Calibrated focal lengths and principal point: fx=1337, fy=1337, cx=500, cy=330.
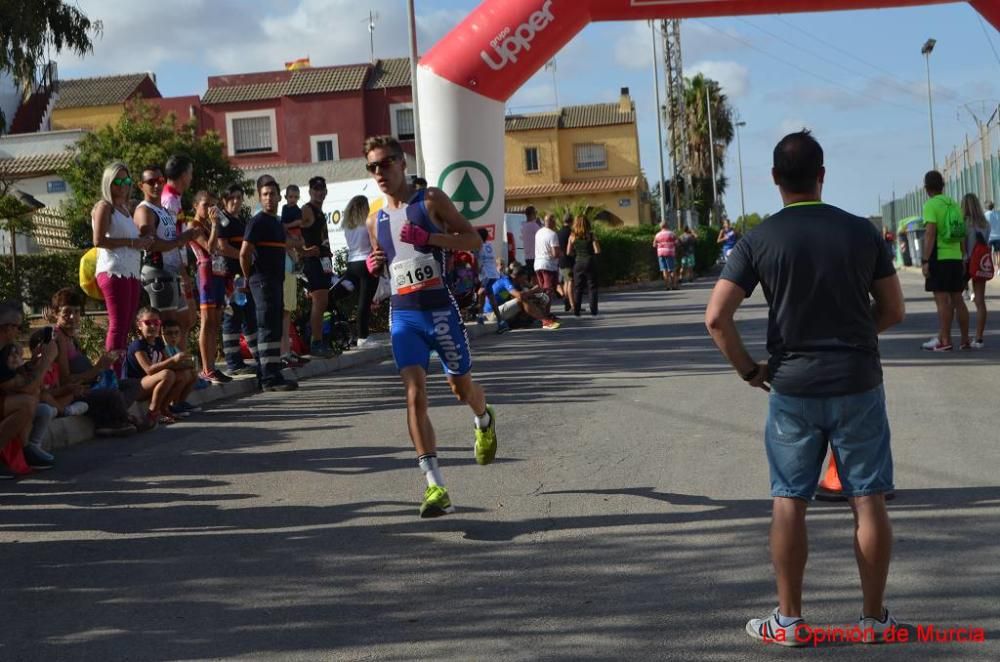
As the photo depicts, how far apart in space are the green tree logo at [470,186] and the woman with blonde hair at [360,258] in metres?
1.04

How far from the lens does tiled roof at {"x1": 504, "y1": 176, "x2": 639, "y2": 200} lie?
67.9 meters

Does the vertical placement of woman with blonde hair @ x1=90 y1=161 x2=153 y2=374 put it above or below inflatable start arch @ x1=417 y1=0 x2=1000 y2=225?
below

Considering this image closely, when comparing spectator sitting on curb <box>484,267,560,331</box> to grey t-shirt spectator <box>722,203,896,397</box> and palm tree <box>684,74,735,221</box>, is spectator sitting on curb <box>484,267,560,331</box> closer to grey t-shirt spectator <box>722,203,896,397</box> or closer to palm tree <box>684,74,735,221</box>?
grey t-shirt spectator <box>722,203,896,397</box>

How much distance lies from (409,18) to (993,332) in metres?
12.1

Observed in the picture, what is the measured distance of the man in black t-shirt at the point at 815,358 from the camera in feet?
14.7

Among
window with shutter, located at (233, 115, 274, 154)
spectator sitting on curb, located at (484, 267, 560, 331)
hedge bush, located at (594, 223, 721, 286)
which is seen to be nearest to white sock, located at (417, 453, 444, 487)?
spectator sitting on curb, located at (484, 267, 560, 331)

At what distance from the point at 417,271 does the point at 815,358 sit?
3049 millimetres

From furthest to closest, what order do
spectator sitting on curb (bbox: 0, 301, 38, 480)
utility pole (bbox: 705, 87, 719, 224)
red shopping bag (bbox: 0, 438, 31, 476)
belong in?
1. utility pole (bbox: 705, 87, 719, 224)
2. red shopping bag (bbox: 0, 438, 31, 476)
3. spectator sitting on curb (bbox: 0, 301, 38, 480)

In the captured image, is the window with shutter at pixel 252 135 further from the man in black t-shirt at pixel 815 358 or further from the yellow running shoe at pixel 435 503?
the man in black t-shirt at pixel 815 358

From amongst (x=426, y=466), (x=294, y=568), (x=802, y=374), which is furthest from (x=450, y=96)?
(x=802, y=374)

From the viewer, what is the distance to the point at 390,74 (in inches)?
2341

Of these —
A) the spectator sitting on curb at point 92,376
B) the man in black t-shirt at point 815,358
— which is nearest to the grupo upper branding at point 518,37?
the spectator sitting on curb at point 92,376

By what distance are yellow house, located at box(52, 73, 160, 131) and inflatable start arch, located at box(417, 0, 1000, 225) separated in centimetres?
5124

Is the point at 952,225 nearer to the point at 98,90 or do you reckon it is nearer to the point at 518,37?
the point at 518,37
